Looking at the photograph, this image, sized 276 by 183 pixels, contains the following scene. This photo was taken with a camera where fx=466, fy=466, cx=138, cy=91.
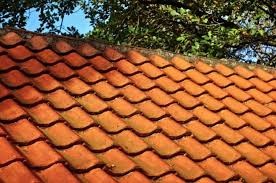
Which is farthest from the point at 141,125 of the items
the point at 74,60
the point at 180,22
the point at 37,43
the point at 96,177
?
the point at 180,22

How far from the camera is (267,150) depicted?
4.29 metres

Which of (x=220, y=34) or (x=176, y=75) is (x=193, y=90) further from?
(x=220, y=34)

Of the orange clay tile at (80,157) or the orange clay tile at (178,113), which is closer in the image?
the orange clay tile at (80,157)

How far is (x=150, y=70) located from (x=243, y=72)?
133 cm

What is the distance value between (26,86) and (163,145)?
4.23 feet

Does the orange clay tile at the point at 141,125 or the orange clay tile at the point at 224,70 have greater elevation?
the orange clay tile at the point at 224,70

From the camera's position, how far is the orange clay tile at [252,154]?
160 inches

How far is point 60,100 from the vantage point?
3982 millimetres

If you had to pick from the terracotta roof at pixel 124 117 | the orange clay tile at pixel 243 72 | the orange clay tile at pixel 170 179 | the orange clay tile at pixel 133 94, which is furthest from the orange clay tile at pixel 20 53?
the orange clay tile at pixel 243 72

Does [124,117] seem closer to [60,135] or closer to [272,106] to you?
[60,135]

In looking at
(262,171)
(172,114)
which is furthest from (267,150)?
(172,114)

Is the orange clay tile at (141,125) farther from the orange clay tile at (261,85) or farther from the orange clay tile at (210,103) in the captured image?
the orange clay tile at (261,85)

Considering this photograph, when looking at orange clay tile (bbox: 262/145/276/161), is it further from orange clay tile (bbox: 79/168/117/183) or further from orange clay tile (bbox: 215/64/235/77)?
orange clay tile (bbox: 79/168/117/183)

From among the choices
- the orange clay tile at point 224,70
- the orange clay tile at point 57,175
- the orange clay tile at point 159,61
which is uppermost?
the orange clay tile at point 224,70
